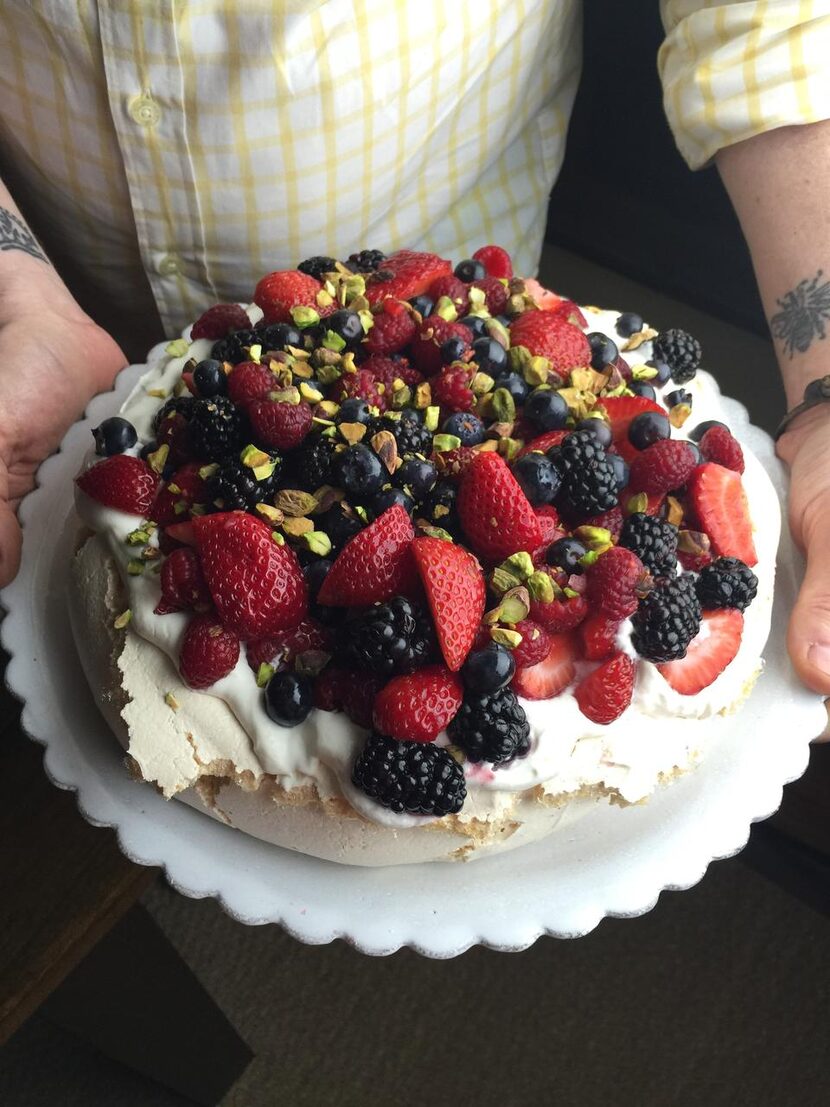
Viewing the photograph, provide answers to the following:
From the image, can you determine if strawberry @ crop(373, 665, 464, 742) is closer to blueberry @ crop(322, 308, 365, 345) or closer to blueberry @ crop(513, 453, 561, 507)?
blueberry @ crop(513, 453, 561, 507)

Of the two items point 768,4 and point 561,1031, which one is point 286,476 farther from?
point 561,1031

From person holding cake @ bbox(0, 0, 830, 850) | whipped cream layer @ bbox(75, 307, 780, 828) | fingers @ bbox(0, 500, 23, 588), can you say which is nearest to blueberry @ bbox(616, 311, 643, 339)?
person holding cake @ bbox(0, 0, 830, 850)

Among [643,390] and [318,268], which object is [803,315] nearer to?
[643,390]

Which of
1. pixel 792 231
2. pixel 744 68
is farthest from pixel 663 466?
pixel 744 68

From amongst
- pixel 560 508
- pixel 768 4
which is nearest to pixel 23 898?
pixel 560 508

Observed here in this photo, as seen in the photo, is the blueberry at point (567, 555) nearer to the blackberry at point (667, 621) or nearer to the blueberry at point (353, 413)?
the blackberry at point (667, 621)

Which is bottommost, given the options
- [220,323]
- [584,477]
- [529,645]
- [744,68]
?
[529,645]

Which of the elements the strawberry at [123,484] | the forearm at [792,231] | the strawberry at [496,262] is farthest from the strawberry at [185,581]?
the forearm at [792,231]
